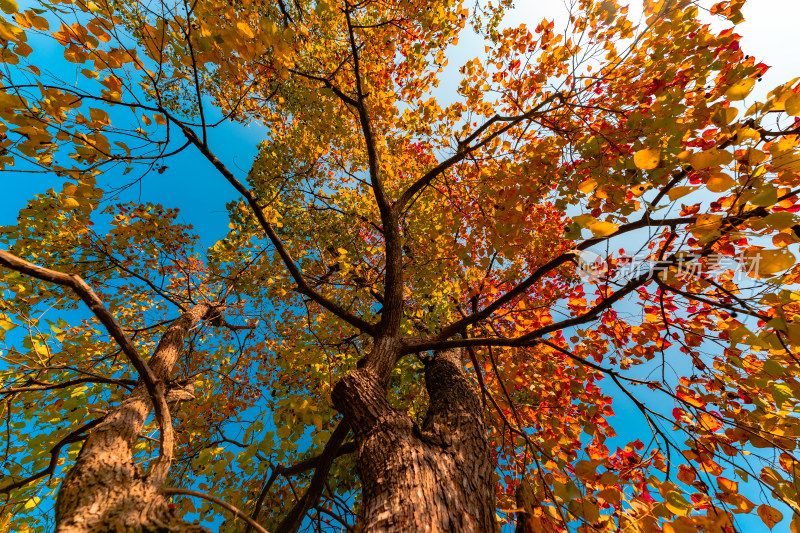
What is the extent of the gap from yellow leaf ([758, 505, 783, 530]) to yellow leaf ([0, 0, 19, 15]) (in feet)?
17.5

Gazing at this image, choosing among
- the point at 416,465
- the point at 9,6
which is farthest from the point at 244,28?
the point at 416,465

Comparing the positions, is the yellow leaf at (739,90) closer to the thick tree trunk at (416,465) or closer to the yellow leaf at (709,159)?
the yellow leaf at (709,159)

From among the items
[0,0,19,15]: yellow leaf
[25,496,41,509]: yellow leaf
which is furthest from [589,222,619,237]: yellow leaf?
[25,496,41,509]: yellow leaf

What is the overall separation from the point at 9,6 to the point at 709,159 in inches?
146

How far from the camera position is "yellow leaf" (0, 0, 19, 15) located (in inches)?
58.5

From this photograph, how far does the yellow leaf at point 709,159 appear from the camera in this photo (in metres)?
1.26

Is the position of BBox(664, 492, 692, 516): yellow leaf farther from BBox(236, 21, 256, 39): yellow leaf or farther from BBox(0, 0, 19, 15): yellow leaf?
BBox(0, 0, 19, 15): yellow leaf

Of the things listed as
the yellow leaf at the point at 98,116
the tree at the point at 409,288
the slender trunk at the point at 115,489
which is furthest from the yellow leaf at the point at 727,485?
the yellow leaf at the point at 98,116

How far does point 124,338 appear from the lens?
1.56m

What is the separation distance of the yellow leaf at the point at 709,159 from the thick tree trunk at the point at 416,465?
2.19m

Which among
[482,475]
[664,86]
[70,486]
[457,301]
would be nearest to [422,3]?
[664,86]

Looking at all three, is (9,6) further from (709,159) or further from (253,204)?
(709,159)

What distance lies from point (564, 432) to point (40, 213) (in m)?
7.42

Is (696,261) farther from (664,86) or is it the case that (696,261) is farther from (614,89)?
(614,89)
